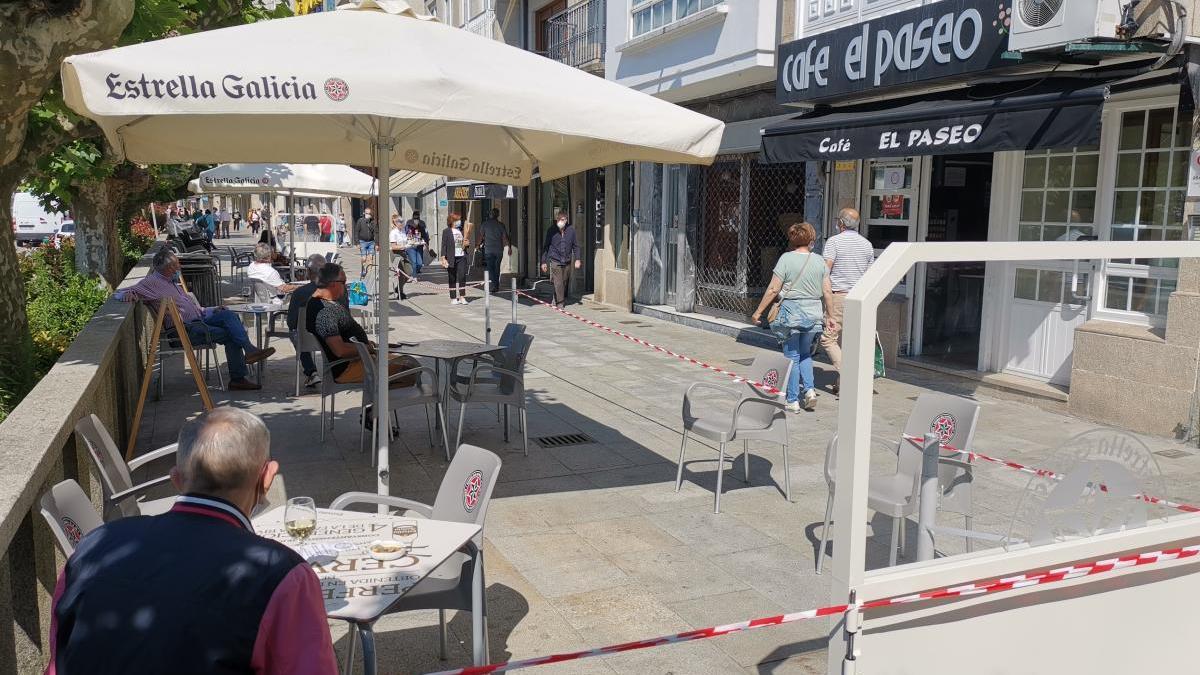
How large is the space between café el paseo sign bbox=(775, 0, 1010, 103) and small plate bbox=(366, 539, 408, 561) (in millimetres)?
7358

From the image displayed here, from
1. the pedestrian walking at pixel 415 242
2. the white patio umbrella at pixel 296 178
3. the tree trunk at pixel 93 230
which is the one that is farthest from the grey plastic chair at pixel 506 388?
the pedestrian walking at pixel 415 242

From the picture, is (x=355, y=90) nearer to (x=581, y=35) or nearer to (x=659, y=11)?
(x=659, y=11)

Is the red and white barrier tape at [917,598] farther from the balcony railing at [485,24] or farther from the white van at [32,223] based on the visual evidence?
the white van at [32,223]

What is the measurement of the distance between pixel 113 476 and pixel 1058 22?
7353 millimetres

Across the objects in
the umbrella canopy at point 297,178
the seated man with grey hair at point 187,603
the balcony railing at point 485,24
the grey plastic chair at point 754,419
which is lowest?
the grey plastic chair at point 754,419

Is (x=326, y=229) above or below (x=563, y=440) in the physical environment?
above

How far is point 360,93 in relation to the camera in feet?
13.1

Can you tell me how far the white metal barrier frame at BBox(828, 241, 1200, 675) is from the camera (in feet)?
9.11

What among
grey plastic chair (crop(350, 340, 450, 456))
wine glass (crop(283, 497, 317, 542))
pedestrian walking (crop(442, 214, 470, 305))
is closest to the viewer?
wine glass (crop(283, 497, 317, 542))

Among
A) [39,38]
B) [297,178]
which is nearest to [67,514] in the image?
[39,38]

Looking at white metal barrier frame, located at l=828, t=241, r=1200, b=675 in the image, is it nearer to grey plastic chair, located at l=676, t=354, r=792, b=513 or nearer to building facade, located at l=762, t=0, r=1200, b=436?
building facade, located at l=762, t=0, r=1200, b=436

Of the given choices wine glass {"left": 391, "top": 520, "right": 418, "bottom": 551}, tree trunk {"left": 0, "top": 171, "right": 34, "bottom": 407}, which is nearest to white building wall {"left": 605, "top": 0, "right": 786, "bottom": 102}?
tree trunk {"left": 0, "top": 171, "right": 34, "bottom": 407}

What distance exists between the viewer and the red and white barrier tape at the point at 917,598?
110 inches

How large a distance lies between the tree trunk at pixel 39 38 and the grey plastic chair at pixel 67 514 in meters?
2.87
